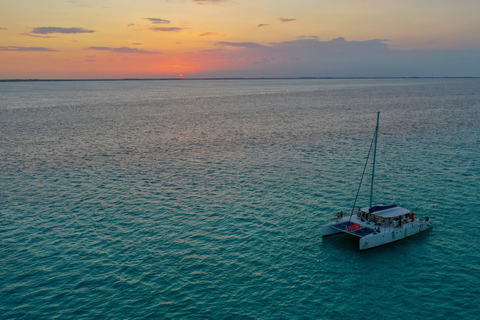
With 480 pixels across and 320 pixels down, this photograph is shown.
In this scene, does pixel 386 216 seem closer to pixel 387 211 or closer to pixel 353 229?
pixel 387 211

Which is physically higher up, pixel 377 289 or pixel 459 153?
pixel 459 153

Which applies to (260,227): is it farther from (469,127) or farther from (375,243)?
(469,127)

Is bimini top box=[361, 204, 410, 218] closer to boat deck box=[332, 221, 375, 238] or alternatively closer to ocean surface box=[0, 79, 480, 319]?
boat deck box=[332, 221, 375, 238]

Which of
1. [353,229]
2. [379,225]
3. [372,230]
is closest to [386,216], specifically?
[379,225]

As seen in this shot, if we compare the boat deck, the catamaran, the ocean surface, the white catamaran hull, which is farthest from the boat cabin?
the ocean surface

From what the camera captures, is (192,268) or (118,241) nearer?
(192,268)

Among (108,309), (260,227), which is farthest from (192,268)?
(260,227)
